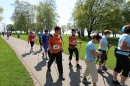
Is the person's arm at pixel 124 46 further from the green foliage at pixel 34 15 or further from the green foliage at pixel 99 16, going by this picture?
the green foliage at pixel 34 15

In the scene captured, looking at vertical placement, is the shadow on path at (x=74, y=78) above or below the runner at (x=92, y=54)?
below

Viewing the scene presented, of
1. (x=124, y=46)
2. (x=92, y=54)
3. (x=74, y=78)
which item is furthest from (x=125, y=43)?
(x=74, y=78)

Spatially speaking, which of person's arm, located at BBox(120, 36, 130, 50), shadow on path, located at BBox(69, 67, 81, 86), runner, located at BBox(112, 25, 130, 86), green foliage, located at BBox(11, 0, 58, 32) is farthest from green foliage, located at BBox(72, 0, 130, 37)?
person's arm, located at BBox(120, 36, 130, 50)

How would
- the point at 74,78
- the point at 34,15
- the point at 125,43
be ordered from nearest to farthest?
the point at 125,43
the point at 74,78
the point at 34,15

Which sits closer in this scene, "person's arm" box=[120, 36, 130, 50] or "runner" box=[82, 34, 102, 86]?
"person's arm" box=[120, 36, 130, 50]

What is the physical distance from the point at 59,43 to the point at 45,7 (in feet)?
177

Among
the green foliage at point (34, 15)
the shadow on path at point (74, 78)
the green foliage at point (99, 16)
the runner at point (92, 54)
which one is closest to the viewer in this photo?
the runner at point (92, 54)

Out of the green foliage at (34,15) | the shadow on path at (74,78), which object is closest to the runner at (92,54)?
the shadow on path at (74,78)

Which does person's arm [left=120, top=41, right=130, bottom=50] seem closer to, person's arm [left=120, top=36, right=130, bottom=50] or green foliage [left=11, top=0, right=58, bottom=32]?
person's arm [left=120, top=36, right=130, bottom=50]

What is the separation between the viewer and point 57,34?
627cm

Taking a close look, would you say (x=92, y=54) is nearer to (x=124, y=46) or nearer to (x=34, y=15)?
(x=124, y=46)

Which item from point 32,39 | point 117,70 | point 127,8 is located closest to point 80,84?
→ point 117,70

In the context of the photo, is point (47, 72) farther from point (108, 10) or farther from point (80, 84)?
point (108, 10)

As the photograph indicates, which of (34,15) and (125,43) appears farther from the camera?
(34,15)
